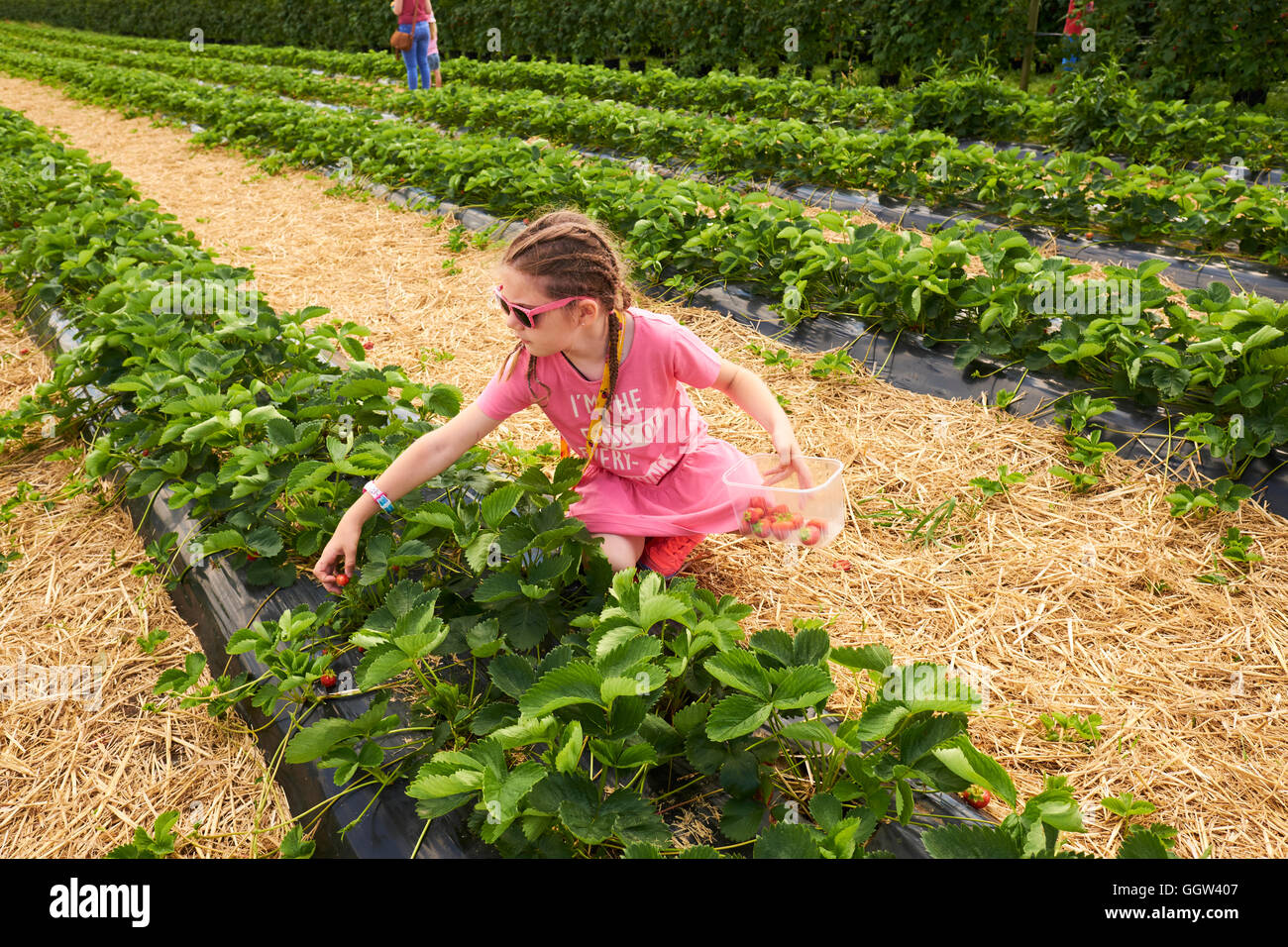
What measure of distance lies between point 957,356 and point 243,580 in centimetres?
273

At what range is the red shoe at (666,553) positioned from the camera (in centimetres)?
229

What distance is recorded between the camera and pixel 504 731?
1.36 metres

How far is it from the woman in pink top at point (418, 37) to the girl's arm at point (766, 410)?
10805 mm

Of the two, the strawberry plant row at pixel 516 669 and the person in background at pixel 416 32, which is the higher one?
the person in background at pixel 416 32

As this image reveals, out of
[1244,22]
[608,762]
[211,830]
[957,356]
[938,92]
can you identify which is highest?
[1244,22]

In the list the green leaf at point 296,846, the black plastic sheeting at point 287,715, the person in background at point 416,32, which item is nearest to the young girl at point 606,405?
the black plastic sheeting at point 287,715

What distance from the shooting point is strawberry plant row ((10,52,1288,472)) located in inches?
104

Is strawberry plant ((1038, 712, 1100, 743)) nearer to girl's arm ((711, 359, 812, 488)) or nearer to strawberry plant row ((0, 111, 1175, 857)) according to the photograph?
strawberry plant row ((0, 111, 1175, 857))

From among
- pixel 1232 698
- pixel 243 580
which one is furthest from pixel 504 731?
pixel 1232 698

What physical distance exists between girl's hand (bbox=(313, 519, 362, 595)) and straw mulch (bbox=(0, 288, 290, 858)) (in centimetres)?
44

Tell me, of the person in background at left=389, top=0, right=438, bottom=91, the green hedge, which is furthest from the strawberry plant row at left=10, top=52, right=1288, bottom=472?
the person in background at left=389, top=0, right=438, bottom=91

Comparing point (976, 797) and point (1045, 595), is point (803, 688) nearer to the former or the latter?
point (976, 797)

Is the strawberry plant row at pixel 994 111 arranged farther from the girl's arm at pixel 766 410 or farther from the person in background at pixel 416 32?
the girl's arm at pixel 766 410
